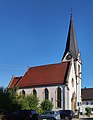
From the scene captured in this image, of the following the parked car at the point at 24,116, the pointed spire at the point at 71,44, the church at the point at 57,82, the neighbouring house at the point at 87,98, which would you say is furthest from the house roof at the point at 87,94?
the parked car at the point at 24,116

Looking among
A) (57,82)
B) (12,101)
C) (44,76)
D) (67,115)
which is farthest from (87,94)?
(12,101)

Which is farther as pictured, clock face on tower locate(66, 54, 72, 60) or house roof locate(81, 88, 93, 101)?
house roof locate(81, 88, 93, 101)

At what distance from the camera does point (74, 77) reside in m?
71.3

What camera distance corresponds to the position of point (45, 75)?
72.9 metres

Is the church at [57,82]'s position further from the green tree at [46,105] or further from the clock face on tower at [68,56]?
the green tree at [46,105]

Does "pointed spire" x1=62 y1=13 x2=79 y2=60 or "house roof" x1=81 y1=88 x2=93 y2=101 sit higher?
"pointed spire" x1=62 y1=13 x2=79 y2=60

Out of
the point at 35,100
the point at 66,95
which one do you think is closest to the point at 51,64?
the point at 66,95

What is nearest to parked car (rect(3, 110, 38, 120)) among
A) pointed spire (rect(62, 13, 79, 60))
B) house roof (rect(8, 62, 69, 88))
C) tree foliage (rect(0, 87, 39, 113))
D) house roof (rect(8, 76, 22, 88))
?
tree foliage (rect(0, 87, 39, 113))

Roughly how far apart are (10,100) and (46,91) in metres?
22.8

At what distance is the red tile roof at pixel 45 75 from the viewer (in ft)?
228

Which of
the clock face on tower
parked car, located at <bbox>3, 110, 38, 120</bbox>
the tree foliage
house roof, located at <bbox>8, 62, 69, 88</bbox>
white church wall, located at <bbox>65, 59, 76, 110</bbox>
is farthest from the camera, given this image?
the clock face on tower

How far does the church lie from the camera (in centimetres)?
6700

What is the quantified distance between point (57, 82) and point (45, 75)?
586cm

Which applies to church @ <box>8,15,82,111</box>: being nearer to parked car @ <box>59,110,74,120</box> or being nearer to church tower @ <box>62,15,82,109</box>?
church tower @ <box>62,15,82,109</box>
